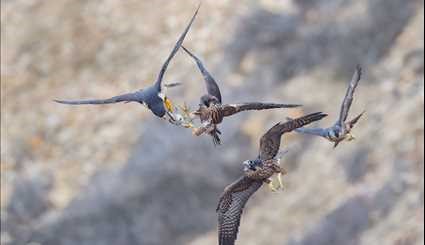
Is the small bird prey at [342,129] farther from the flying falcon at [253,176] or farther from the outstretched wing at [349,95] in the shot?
the flying falcon at [253,176]

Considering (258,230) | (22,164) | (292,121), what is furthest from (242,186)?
(22,164)

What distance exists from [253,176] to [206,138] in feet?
54.2

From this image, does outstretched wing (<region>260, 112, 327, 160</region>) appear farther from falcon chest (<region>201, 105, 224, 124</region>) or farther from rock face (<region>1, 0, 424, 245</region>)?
rock face (<region>1, 0, 424, 245</region>)

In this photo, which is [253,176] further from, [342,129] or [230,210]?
[342,129]

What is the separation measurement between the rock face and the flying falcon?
12.9 metres

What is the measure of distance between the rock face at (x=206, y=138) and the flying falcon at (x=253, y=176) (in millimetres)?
12860

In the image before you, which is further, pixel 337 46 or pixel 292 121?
pixel 337 46

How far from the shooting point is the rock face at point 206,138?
30.2m

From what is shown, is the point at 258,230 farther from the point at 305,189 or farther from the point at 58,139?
the point at 58,139

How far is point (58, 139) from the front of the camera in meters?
32.8

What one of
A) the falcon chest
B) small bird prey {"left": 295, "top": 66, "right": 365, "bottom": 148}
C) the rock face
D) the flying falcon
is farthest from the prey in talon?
the rock face

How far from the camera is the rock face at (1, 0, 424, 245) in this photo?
30.2 m

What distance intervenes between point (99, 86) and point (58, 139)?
187 cm

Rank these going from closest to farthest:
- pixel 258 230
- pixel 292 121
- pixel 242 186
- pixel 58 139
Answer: pixel 292 121 < pixel 242 186 < pixel 258 230 < pixel 58 139
